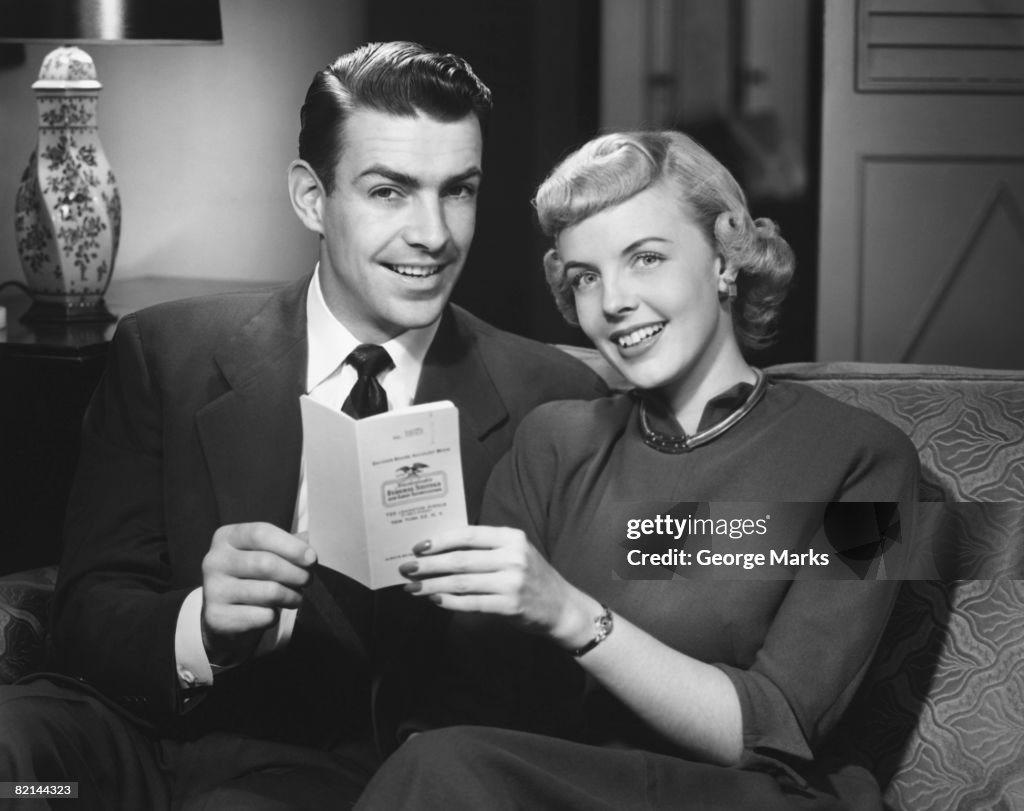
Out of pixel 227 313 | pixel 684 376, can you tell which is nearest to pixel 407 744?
pixel 684 376

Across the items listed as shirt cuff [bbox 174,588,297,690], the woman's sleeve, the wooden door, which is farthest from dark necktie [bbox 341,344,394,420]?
the wooden door

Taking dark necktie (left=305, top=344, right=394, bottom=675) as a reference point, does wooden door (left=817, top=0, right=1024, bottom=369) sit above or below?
above

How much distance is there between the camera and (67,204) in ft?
6.42

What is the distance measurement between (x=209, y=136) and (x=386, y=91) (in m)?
0.68

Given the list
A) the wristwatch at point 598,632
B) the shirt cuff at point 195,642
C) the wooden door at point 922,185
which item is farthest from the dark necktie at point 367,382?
the wooden door at point 922,185

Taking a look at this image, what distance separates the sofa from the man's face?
56cm

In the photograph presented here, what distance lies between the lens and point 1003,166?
2.96 meters

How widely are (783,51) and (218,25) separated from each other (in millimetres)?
4396

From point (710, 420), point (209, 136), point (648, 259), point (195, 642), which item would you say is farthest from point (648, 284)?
point (209, 136)

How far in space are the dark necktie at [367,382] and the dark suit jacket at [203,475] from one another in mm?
56

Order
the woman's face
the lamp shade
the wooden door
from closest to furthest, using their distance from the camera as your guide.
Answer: the woman's face
the lamp shade
the wooden door

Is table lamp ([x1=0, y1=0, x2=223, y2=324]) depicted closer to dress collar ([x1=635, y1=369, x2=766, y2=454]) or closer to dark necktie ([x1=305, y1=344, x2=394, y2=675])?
dark necktie ([x1=305, y1=344, x2=394, y2=675])

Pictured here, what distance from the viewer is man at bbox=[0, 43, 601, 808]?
1411 millimetres

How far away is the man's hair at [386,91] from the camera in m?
1.42
